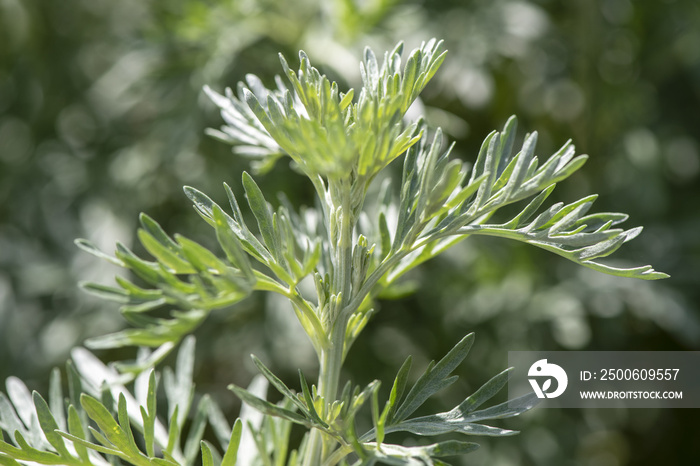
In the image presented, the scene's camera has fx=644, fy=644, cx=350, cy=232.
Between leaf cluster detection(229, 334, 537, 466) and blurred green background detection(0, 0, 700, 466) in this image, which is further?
blurred green background detection(0, 0, 700, 466)

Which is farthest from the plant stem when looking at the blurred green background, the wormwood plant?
the blurred green background

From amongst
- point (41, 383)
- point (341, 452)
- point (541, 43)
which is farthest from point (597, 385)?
point (41, 383)

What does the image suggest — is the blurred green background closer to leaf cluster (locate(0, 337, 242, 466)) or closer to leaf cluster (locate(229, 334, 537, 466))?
leaf cluster (locate(0, 337, 242, 466))

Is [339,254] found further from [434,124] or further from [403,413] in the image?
[434,124]

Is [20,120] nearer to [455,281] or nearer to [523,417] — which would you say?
[455,281]

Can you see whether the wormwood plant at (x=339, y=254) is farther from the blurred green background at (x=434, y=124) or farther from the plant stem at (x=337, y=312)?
the blurred green background at (x=434, y=124)

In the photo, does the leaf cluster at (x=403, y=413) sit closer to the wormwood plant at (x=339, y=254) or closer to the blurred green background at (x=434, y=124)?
the wormwood plant at (x=339, y=254)

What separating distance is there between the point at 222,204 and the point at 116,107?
333 millimetres

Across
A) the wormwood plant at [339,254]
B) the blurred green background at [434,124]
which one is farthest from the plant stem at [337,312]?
the blurred green background at [434,124]

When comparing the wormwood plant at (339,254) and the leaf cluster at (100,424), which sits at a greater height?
the wormwood plant at (339,254)

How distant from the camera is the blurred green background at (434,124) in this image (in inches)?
42.2

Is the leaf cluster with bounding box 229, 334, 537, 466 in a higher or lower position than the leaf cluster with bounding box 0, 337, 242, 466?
higher

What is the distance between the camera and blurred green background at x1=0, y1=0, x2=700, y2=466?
1.07 meters

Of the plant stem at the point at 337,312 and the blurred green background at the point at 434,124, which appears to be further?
the blurred green background at the point at 434,124
